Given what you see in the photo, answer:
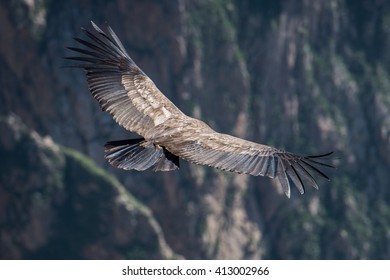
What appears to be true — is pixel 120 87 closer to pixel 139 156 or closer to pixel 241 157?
pixel 139 156

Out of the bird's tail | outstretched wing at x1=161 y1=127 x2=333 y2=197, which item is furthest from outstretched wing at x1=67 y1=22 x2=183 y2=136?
outstretched wing at x1=161 y1=127 x2=333 y2=197

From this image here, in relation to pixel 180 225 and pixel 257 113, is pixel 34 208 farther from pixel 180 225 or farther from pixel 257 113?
pixel 257 113

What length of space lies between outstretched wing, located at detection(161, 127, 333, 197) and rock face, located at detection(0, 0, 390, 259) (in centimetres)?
7551

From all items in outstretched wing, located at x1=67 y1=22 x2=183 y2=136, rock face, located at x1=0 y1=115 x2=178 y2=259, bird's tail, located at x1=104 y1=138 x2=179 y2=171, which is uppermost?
outstretched wing, located at x1=67 y1=22 x2=183 y2=136

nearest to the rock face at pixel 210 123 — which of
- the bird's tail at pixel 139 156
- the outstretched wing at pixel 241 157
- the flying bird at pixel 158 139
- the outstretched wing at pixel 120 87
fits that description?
the outstretched wing at pixel 120 87

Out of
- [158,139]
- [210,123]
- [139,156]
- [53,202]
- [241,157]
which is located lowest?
[53,202]

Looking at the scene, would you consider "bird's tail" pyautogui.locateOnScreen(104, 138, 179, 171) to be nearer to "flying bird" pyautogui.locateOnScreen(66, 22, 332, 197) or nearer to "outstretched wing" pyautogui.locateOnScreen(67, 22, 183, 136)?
"flying bird" pyautogui.locateOnScreen(66, 22, 332, 197)

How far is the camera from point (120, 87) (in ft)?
104

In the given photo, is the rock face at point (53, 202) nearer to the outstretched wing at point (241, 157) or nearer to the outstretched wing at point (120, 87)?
the outstretched wing at point (120, 87)

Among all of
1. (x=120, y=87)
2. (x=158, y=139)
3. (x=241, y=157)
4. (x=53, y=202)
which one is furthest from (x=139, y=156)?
(x=53, y=202)

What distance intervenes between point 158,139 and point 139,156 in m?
0.63

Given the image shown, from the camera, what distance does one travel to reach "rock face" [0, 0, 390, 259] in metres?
106

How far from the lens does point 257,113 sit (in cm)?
11944
